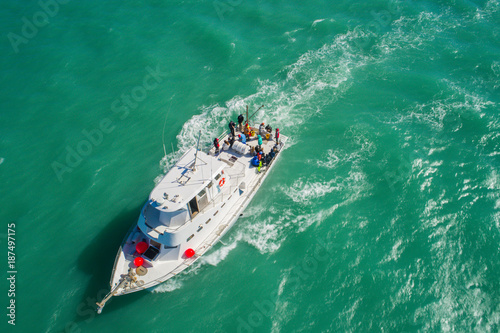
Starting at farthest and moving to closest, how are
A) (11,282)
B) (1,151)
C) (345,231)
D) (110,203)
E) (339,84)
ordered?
(339,84) → (1,151) → (110,203) → (345,231) → (11,282)

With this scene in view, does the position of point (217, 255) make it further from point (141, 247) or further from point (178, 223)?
point (141, 247)

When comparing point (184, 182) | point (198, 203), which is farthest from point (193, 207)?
point (184, 182)

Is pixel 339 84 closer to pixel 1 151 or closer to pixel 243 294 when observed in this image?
pixel 243 294

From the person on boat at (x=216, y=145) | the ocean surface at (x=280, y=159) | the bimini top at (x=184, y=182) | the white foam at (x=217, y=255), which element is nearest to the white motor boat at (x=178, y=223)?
the bimini top at (x=184, y=182)

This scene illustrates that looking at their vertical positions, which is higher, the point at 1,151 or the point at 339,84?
the point at 1,151

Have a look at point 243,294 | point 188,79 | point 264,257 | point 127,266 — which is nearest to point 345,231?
point 264,257

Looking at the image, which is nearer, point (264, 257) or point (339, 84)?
point (264, 257)

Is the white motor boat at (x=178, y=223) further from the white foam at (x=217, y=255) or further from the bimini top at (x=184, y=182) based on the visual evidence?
the white foam at (x=217, y=255)
